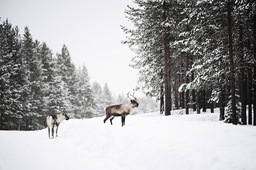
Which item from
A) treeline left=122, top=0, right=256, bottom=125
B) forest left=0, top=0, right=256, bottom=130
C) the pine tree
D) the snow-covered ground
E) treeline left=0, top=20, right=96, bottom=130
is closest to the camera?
the snow-covered ground

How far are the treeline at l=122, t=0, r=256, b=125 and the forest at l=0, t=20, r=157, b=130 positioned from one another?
969 centimetres

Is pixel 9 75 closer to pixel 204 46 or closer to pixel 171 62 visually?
pixel 171 62

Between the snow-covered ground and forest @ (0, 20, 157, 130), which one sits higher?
forest @ (0, 20, 157, 130)

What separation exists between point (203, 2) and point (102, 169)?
12.4 meters

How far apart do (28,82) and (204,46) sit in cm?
2371

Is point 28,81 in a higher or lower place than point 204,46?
lower

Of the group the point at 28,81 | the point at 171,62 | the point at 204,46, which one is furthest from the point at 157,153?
the point at 28,81

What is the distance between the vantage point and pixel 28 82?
2569 centimetres

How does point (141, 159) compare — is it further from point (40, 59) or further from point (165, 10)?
point (40, 59)

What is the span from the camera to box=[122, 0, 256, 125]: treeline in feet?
39.7

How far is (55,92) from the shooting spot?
103 feet

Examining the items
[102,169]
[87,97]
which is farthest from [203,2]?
→ [87,97]

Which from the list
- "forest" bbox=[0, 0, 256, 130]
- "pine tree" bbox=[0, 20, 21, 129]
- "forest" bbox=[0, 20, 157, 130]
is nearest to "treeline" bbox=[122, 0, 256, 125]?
"forest" bbox=[0, 0, 256, 130]

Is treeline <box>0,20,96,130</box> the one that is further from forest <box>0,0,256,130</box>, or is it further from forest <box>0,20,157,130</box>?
forest <box>0,0,256,130</box>
